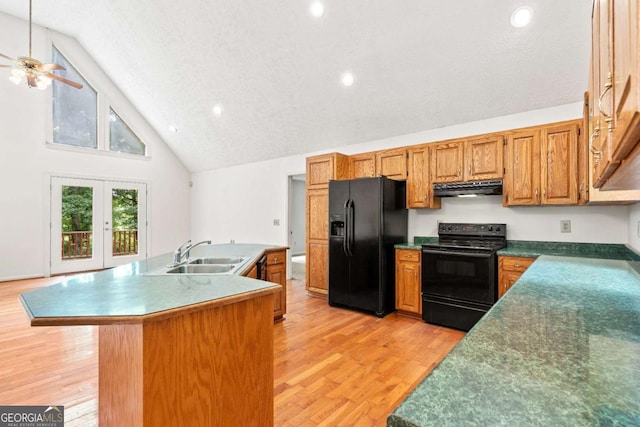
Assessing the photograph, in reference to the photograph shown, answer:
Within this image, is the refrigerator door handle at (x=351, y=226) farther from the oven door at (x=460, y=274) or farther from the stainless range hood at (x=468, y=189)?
the stainless range hood at (x=468, y=189)

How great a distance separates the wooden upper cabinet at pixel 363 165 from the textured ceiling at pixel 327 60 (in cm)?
36

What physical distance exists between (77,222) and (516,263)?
7.58 meters

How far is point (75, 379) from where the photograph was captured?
235 cm

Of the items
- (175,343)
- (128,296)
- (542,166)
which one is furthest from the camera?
(542,166)

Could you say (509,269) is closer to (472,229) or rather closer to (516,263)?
(516,263)

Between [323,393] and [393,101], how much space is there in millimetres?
3355

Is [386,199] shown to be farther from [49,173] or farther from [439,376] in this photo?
[49,173]

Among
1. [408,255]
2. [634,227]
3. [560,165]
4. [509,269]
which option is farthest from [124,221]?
[634,227]

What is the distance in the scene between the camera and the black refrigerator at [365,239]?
3.74 meters

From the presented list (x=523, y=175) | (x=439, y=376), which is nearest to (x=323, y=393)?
(x=439, y=376)

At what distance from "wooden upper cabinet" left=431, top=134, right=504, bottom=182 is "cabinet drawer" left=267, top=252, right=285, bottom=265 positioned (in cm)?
212

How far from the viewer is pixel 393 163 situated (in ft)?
13.6

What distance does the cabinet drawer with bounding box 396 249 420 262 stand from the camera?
365 centimetres

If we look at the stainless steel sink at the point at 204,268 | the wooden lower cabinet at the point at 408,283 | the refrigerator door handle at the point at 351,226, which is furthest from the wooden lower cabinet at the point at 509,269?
the stainless steel sink at the point at 204,268
